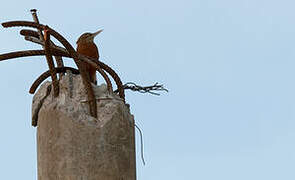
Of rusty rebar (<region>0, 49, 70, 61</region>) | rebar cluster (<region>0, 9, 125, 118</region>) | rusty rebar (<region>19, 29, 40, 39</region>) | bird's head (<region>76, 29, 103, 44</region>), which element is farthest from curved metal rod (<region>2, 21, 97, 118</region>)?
bird's head (<region>76, 29, 103, 44</region>)

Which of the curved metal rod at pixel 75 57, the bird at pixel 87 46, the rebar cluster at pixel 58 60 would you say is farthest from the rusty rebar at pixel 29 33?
the bird at pixel 87 46

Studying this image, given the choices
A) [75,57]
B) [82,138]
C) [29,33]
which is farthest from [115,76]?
[29,33]

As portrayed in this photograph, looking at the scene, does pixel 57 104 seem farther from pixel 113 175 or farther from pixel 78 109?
pixel 113 175

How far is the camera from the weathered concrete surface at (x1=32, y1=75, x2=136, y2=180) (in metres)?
4.12

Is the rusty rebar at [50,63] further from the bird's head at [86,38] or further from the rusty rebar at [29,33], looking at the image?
the bird's head at [86,38]

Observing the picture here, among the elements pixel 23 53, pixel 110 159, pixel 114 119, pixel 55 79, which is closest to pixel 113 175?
pixel 110 159

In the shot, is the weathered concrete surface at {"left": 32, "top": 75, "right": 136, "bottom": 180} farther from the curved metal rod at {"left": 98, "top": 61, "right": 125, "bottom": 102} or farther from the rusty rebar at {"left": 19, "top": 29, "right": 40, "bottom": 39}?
the rusty rebar at {"left": 19, "top": 29, "right": 40, "bottom": 39}

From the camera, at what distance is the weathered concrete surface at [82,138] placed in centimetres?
412

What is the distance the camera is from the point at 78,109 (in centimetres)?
425

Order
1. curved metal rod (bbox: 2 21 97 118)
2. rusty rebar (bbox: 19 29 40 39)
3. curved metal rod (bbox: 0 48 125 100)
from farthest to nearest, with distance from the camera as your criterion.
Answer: rusty rebar (bbox: 19 29 40 39) < curved metal rod (bbox: 0 48 125 100) < curved metal rod (bbox: 2 21 97 118)

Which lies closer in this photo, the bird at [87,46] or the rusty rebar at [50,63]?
the rusty rebar at [50,63]

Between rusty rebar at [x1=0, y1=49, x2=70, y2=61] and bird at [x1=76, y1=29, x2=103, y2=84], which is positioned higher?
bird at [x1=76, y1=29, x2=103, y2=84]

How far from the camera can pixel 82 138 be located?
415 cm

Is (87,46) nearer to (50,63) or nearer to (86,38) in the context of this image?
(86,38)
